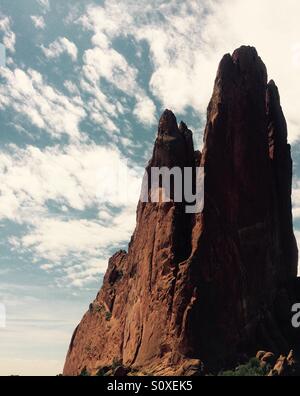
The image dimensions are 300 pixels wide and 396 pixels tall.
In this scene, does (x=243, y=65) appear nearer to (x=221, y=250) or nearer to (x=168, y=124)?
(x=168, y=124)

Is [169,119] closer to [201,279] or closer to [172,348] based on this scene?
[201,279]

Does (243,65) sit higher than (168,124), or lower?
higher

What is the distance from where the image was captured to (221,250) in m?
69.2

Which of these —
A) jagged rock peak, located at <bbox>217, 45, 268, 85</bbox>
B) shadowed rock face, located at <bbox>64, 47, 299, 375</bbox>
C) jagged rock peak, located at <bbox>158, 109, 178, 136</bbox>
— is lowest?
shadowed rock face, located at <bbox>64, 47, 299, 375</bbox>

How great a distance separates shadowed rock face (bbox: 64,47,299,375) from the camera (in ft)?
213

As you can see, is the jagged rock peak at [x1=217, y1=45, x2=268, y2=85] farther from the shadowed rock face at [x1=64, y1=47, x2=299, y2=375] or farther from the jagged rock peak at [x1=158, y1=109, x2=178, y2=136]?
the jagged rock peak at [x1=158, y1=109, x2=178, y2=136]

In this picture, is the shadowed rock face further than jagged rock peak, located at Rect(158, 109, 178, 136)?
No

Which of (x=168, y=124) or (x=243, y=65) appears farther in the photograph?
(x=168, y=124)

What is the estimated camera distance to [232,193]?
73688 mm

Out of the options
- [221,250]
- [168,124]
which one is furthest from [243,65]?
[221,250]

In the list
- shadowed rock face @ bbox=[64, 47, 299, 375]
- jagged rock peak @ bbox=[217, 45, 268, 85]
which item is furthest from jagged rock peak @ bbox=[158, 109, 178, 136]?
A: jagged rock peak @ bbox=[217, 45, 268, 85]

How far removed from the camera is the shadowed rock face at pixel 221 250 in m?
64.9
